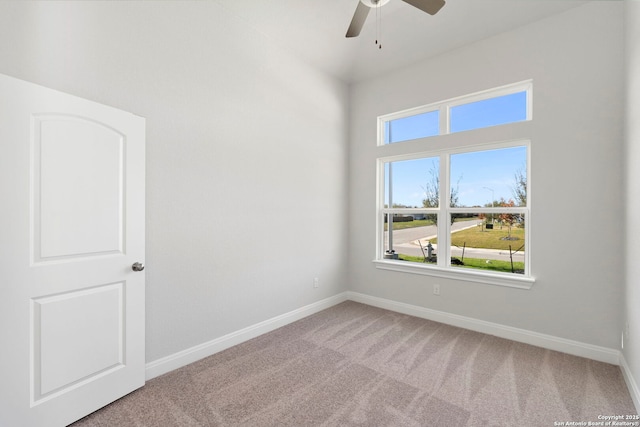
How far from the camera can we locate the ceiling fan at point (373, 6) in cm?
195

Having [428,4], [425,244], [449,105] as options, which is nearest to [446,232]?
[425,244]

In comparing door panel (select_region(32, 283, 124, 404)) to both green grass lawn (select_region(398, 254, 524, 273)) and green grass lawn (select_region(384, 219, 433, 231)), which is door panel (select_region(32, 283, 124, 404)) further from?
green grass lawn (select_region(398, 254, 524, 273))

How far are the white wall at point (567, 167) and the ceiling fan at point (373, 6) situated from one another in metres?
1.50

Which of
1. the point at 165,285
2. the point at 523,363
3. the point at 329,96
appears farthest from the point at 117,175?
the point at 523,363

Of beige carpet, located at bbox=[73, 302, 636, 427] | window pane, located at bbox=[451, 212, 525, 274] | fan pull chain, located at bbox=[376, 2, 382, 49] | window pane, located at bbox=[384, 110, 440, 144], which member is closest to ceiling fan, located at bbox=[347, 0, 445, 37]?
fan pull chain, located at bbox=[376, 2, 382, 49]

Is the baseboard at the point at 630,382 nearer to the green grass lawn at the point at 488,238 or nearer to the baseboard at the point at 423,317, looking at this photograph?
the baseboard at the point at 423,317

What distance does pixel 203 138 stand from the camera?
255cm

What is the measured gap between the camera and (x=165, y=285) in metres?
2.30

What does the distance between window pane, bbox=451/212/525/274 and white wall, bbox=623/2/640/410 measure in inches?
32.9

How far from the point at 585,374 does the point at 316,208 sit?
2986 mm

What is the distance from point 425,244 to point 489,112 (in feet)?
5.63

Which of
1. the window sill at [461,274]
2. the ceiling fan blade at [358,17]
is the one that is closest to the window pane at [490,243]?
the window sill at [461,274]

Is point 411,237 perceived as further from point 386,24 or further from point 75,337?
point 75,337

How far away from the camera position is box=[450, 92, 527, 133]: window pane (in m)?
2.99
